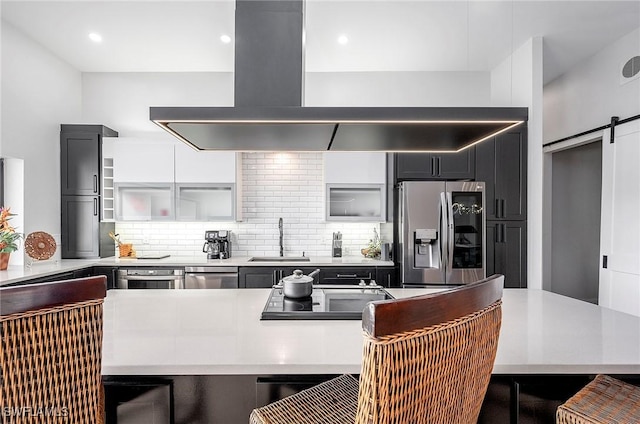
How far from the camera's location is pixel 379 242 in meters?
4.12

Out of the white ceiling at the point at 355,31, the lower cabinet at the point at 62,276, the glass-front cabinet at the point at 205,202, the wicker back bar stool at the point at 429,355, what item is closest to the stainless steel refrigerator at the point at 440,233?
the white ceiling at the point at 355,31

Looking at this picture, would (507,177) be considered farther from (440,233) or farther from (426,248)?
(426,248)

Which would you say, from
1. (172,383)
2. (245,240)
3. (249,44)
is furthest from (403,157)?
(172,383)

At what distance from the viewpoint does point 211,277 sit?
3.63 metres

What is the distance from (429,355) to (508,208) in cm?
333

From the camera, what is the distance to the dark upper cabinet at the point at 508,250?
11.8 ft

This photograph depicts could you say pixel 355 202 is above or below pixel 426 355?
above

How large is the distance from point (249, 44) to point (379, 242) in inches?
113

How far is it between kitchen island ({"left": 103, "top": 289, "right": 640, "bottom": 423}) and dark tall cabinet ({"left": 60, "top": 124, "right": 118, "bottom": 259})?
8.22 ft

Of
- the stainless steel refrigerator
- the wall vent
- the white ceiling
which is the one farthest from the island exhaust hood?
the wall vent

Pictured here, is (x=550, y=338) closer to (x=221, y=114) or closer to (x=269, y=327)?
(x=269, y=327)

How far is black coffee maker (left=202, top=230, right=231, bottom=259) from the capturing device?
3928 mm

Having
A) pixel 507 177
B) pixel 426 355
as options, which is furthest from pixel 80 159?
pixel 507 177

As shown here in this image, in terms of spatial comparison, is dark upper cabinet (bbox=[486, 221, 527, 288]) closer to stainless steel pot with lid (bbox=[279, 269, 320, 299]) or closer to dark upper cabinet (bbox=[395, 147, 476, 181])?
dark upper cabinet (bbox=[395, 147, 476, 181])
